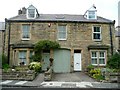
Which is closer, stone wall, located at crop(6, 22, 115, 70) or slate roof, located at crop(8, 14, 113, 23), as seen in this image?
stone wall, located at crop(6, 22, 115, 70)

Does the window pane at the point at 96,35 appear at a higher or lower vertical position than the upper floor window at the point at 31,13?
lower

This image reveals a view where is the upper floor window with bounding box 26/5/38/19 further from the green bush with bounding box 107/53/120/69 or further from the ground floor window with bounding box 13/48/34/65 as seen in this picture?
the green bush with bounding box 107/53/120/69

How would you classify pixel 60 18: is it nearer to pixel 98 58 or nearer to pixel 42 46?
pixel 42 46

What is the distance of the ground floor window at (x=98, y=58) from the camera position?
99.2 ft

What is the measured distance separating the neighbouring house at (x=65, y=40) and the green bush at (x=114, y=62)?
1.36m

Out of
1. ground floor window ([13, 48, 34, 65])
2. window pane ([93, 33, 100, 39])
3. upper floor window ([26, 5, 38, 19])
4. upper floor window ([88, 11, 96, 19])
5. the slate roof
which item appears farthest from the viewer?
upper floor window ([88, 11, 96, 19])

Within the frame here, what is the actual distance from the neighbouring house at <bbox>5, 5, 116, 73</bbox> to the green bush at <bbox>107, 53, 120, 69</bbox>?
136cm

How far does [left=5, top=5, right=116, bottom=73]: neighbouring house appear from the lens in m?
29.9

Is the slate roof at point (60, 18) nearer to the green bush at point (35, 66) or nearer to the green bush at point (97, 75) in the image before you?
the green bush at point (35, 66)

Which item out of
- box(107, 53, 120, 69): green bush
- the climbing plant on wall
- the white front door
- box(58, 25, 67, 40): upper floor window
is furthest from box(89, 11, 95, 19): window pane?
the climbing plant on wall

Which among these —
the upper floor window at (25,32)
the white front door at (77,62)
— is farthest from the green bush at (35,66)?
the white front door at (77,62)

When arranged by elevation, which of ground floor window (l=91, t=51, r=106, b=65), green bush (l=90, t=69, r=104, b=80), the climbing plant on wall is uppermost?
the climbing plant on wall

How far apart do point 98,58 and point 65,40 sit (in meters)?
4.60

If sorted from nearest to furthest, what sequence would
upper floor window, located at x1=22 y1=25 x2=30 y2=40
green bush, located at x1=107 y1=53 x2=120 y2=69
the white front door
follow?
green bush, located at x1=107 y1=53 x2=120 y2=69 → the white front door → upper floor window, located at x1=22 y1=25 x2=30 y2=40
